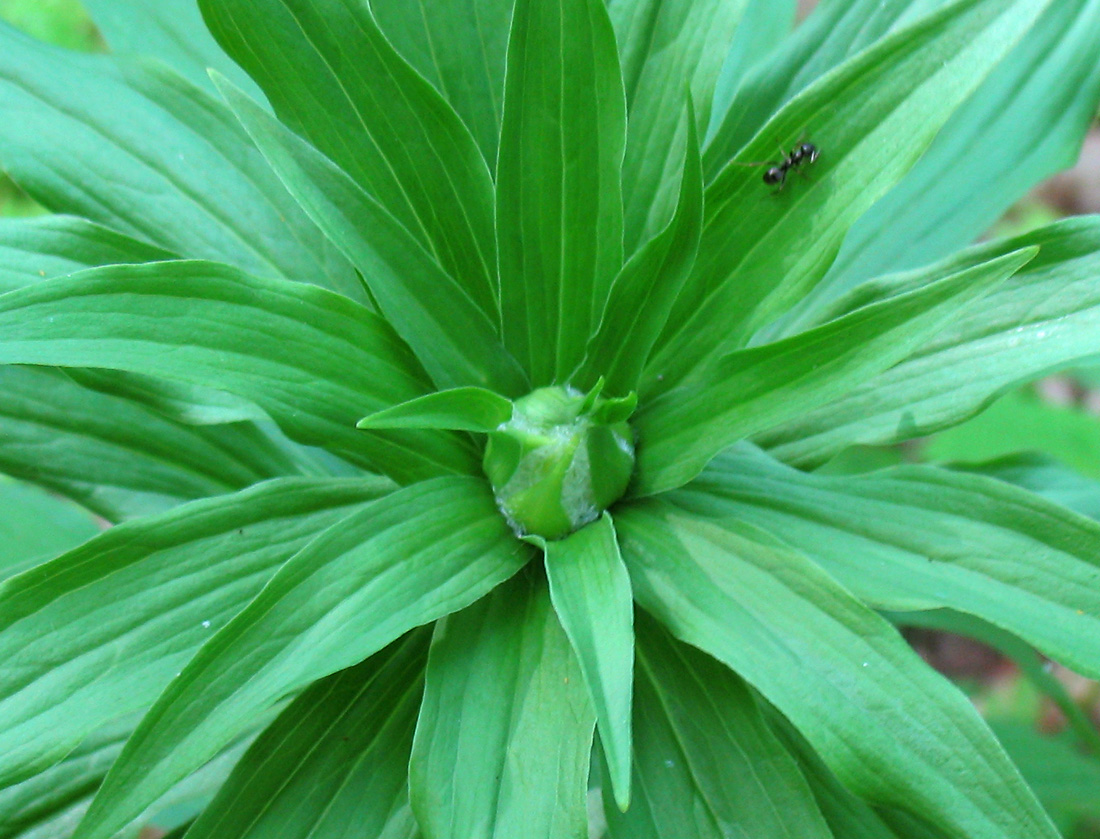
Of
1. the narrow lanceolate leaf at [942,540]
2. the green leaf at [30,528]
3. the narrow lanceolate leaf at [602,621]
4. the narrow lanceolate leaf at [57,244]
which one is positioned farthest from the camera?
the green leaf at [30,528]

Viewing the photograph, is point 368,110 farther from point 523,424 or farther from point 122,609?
point 122,609

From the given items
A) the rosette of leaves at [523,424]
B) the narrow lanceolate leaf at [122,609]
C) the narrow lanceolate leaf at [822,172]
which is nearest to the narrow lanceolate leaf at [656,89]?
the rosette of leaves at [523,424]

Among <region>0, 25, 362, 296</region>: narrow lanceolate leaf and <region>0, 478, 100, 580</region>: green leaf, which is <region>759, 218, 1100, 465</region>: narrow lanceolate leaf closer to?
<region>0, 25, 362, 296</region>: narrow lanceolate leaf

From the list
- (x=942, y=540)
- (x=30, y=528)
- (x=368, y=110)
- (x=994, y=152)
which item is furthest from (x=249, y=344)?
(x=994, y=152)

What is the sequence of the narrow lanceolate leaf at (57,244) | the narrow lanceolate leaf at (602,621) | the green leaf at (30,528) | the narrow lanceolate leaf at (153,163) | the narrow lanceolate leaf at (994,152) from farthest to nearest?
the green leaf at (30,528)
the narrow lanceolate leaf at (994,152)
the narrow lanceolate leaf at (153,163)
the narrow lanceolate leaf at (57,244)
the narrow lanceolate leaf at (602,621)

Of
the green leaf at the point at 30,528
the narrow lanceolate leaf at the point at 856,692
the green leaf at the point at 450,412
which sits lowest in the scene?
the narrow lanceolate leaf at the point at 856,692

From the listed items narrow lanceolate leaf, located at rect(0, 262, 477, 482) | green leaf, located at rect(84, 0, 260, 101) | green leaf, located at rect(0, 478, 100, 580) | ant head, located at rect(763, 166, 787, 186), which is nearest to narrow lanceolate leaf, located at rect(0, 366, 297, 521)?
narrow lanceolate leaf, located at rect(0, 262, 477, 482)

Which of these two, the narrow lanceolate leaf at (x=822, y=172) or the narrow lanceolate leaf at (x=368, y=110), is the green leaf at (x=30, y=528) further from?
the narrow lanceolate leaf at (x=822, y=172)
